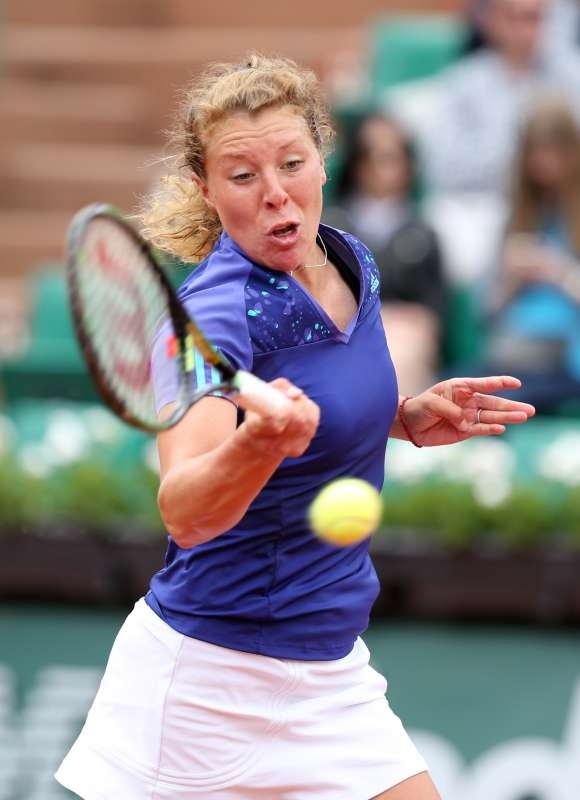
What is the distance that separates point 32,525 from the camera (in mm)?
4949

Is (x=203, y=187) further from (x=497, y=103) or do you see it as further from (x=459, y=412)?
(x=497, y=103)

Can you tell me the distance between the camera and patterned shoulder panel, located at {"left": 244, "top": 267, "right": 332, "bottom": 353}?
2.42 metres

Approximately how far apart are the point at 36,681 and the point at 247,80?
2837mm

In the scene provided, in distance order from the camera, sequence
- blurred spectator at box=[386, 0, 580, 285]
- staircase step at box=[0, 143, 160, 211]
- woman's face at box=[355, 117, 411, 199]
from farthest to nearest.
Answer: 1. staircase step at box=[0, 143, 160, 211]
2. blurred spectator at box=[386, 0, 580, 285]
3. woman's face at box=[355, 117, 411, 199]

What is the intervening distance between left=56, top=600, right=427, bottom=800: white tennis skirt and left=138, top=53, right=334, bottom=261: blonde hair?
674mm

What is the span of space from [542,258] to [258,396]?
376 centimetres

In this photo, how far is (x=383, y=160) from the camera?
→ 20.3ft

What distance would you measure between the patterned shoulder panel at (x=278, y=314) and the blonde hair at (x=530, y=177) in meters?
3.44

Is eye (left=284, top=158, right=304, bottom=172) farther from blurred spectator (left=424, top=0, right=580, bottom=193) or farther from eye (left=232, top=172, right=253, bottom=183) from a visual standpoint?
blurred spectator (left=424, top=0, right=580, bottom=193)

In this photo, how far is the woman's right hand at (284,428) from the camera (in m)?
2.11

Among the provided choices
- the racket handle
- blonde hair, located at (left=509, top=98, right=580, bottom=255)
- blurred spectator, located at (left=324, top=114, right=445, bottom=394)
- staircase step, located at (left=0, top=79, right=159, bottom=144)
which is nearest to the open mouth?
the racket handle

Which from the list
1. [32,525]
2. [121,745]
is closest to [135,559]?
[32,525]

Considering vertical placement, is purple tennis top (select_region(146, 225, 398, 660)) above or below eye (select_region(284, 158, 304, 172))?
below

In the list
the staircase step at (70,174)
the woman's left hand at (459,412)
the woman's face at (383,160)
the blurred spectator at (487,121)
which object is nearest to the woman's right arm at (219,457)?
the woman's left hand at (459,412)
